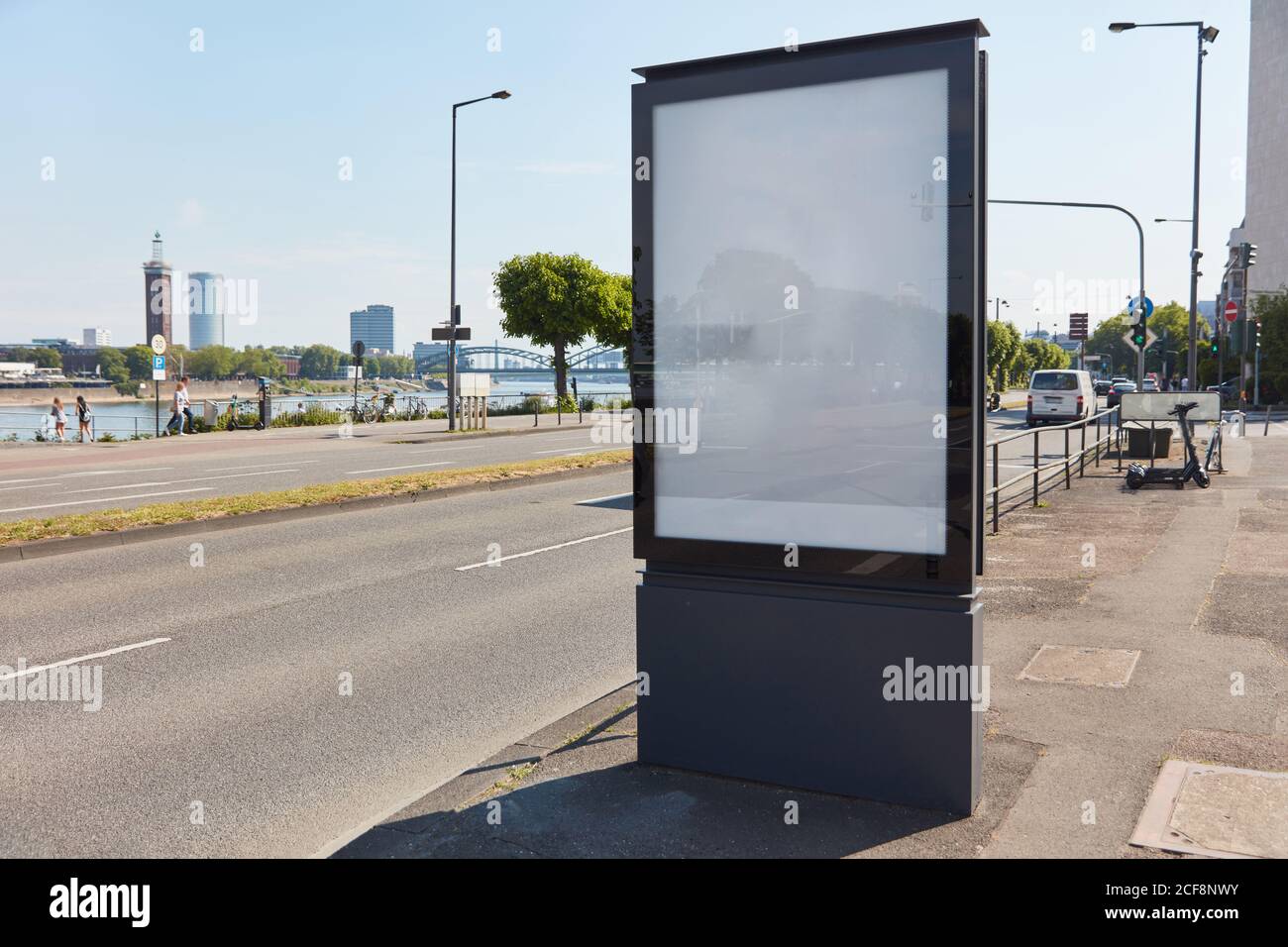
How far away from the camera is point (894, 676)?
13.5 feet

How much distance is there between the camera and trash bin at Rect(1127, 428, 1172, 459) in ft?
63.9

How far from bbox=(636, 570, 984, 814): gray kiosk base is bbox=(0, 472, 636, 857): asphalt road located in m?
1.20

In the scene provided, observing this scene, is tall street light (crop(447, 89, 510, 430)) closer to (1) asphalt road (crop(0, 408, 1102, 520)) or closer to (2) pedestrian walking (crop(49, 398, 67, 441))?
(1) asphalt road (crop(0, 408, 1102, 520))

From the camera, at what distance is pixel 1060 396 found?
3384cm

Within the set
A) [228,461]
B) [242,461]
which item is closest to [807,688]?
[242,461]

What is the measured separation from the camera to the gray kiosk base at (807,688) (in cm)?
408

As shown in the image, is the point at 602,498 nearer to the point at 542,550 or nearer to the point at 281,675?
the point at 542,550

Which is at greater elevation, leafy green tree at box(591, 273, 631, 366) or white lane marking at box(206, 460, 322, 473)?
leafy green tree at box(591, 273, 631, 366)

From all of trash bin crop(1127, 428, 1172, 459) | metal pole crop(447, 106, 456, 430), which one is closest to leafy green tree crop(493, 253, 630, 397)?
metal pole crop(447, 106, 456, 430)

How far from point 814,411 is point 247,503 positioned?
1086cm

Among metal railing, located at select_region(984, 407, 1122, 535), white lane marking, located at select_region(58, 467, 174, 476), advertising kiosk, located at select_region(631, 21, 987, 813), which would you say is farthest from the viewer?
white lane marking, located at select_region(58, 467, 174, 476)

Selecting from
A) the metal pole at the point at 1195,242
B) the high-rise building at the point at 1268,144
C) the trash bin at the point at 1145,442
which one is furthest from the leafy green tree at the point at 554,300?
the high-rise building at the point at 1268,144

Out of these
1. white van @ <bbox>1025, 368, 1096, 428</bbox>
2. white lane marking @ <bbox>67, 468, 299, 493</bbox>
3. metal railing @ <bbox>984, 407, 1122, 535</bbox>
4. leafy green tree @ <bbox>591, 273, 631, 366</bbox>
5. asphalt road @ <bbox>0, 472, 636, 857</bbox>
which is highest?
leafy green tree @ <bbox>591, 273, 631, 366</bbox>

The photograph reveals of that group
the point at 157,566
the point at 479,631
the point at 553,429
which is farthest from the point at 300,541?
the point at 553,429
